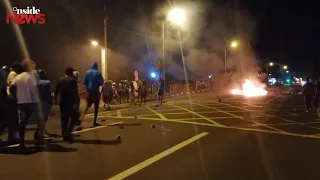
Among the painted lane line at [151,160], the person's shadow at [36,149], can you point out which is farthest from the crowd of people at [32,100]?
the painted lane line at [151,160]

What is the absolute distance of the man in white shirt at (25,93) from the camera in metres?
7.64

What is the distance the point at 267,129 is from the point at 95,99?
4617 millimetres

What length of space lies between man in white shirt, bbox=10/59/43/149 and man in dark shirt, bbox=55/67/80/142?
0.91 m

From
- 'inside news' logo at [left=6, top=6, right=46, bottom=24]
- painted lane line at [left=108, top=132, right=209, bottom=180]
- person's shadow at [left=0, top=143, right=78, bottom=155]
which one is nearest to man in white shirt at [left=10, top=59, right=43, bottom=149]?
person's shadow at [left=0, top=143, right=78, bottom=155]

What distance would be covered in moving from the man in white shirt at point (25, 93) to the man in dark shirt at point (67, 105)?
91 centimetres

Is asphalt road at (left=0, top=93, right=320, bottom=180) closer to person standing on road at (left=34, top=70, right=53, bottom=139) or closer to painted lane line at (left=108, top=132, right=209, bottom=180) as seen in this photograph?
painted lane line at (left=108, top=132, right=209, bottom=180)

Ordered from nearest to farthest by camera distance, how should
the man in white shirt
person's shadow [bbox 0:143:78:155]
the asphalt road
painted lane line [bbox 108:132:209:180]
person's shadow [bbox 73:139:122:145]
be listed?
painted lane line [bbox 108:132:209:180]
the asphalt road
person's shadow [bbox 0:143:78:155]
the man in white shirt
person's shadow [bbox 73:139:122:145]

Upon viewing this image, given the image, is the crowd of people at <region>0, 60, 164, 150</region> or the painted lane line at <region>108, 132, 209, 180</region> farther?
the crowd of people at <region>0, 60, 164, 150</region>

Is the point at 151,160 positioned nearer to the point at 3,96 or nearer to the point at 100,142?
the point at 100,142

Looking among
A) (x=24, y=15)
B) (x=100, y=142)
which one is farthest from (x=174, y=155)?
(x=24, y=15)

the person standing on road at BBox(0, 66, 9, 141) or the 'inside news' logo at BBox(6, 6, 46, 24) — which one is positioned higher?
the 'inside news' logo at BBox(6, 6, 46, 24)

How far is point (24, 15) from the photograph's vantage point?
26453mm

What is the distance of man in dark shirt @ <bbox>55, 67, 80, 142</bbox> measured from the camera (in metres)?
8.71

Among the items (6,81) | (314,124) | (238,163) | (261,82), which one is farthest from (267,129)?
(261,82)
